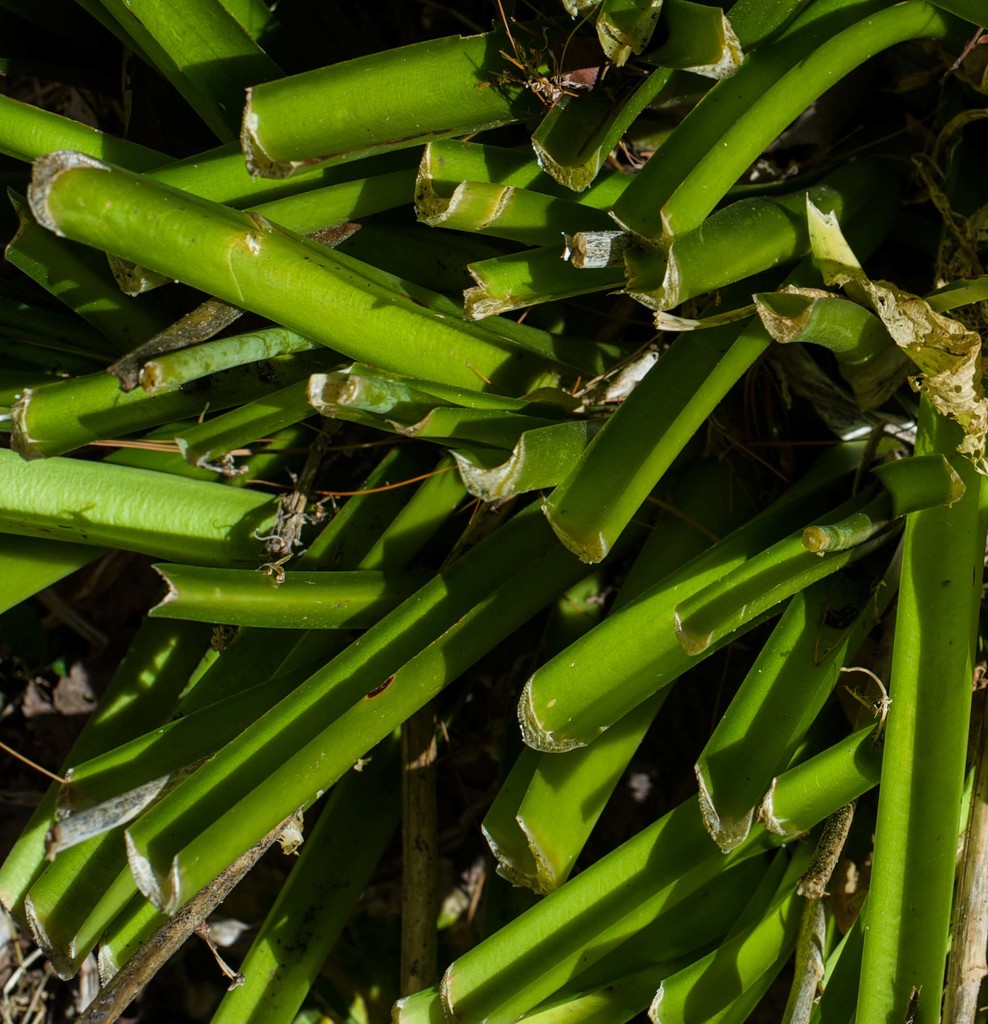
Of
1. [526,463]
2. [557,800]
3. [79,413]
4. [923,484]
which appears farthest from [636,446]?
[79,413]

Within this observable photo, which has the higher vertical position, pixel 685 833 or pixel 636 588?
pixel 636 588

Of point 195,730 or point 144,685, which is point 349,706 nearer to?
point 195,730

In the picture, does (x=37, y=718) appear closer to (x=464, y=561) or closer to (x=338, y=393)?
(x=464, y=561)

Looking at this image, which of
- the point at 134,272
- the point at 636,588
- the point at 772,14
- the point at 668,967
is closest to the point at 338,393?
the point at 134,272

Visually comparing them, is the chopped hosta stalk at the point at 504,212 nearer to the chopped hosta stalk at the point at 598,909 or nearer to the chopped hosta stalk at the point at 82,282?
the chopped hosta stalk at the point at 82,282

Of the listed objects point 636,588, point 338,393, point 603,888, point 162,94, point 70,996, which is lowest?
point 70,996

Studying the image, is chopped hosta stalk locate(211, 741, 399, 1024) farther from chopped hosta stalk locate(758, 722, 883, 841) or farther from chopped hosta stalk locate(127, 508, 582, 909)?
chopped hosta stalk locate(758, 722, 883, 841)

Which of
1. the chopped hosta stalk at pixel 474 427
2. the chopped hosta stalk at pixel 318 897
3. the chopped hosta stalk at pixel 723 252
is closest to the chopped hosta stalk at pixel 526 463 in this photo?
the chopped hosta stalk at pixel 474 427
